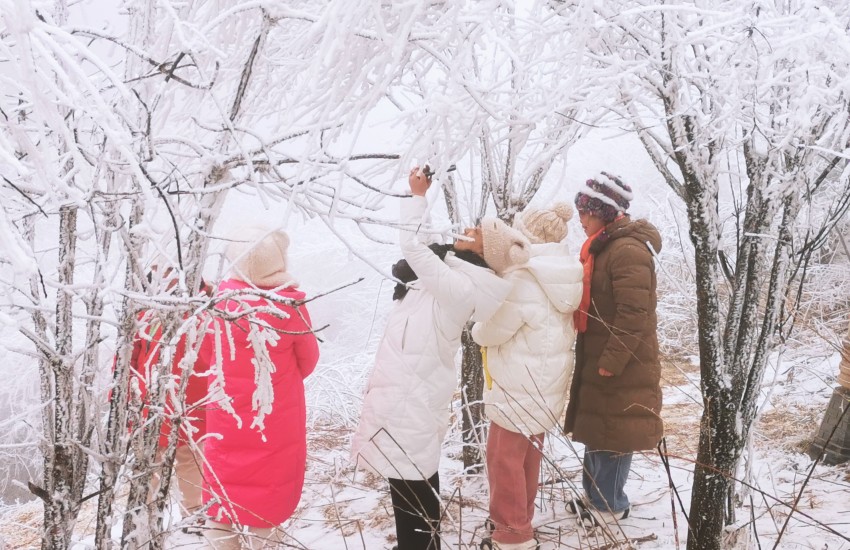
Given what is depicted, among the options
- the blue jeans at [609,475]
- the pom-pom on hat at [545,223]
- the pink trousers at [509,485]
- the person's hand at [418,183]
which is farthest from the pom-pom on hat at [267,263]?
the blue jeans at [609,475]

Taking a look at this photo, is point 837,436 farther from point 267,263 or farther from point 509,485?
point 267,263

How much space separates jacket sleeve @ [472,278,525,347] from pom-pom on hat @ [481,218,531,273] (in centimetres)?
16

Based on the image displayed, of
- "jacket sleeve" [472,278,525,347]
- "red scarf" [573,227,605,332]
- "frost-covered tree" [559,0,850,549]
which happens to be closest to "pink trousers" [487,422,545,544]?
"jacket sleeve" [472,278,525,347]

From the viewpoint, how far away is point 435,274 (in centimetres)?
228

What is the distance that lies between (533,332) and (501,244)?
45cm

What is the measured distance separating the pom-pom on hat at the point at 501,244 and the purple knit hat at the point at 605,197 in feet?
1.62

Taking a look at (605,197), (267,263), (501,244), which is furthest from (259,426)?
(605,197)

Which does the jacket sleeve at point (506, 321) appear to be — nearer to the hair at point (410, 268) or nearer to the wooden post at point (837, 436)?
the hair at point (410, 268)

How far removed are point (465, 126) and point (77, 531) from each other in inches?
186

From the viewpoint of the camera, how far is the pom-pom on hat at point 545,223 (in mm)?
2732

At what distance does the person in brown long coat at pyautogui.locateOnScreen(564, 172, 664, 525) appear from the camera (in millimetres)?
2652

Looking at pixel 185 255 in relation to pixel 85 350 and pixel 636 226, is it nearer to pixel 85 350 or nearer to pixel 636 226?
pixel 85 350

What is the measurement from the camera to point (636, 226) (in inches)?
109

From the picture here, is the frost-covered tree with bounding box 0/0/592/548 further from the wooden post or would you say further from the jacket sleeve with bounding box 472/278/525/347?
the wooden post
